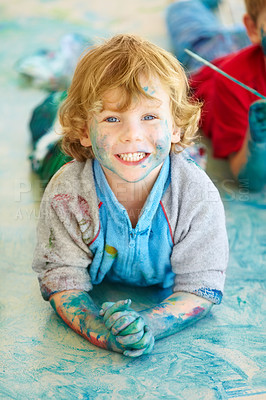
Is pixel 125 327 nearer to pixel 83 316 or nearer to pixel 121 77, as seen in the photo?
pixel 83 316

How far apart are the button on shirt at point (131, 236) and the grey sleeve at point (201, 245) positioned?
0.03 m

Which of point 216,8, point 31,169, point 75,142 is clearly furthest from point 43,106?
point 216,8

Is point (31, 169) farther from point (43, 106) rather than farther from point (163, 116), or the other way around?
point (163, 116)

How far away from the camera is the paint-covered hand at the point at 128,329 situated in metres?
0.94

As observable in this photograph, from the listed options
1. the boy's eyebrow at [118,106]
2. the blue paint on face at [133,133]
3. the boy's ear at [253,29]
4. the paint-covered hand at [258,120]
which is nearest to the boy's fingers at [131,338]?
the blue paint on face at [133,133]

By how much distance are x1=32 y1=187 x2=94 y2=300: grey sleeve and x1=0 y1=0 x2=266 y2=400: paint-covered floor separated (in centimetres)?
8

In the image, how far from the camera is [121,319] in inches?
37.1

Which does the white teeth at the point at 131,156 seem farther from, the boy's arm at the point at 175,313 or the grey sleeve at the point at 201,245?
the boy's arm at the point at 175,313

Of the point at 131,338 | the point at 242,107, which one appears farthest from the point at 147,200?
the point at 242,107

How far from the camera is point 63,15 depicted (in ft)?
8.66

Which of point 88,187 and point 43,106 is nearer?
point 88,187

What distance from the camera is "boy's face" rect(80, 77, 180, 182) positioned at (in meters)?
0.97

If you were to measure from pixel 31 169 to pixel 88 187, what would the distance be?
23.5 inches

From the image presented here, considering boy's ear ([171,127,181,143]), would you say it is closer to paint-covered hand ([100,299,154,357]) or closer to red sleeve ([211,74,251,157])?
paint-covered hand ([100,299,154,357])
